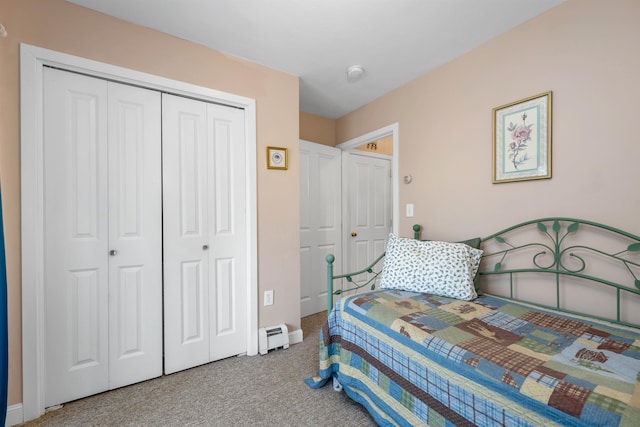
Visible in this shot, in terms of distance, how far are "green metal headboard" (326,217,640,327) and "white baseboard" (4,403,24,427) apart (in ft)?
5.83

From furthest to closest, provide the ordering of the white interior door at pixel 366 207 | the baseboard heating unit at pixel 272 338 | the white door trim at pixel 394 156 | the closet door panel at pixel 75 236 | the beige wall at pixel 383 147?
the beige wall at pixel 383 147 → the white interior door at pixel 366 207 → the white door trim at pixel 394 156 → the baseboard heating unit at pixel 272 338 → the closet door panel at pixel 75 236

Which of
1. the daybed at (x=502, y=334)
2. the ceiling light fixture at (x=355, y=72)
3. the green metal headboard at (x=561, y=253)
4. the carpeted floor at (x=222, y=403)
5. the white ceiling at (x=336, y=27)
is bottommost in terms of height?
the carpeted floor at (x=222, y=403)

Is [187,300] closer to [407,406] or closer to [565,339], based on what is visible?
[407,406]

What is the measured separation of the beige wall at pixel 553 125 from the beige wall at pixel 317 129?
113cm

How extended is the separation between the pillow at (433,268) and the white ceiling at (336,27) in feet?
4.35

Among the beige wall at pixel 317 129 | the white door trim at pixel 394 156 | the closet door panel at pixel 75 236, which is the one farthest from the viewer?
the beige wall at pixel 317 129

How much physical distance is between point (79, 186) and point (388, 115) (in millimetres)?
2492

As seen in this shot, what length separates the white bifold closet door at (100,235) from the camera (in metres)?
1.57

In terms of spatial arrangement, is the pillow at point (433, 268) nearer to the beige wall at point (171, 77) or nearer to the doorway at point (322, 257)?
the beige wall at point (171, 77)

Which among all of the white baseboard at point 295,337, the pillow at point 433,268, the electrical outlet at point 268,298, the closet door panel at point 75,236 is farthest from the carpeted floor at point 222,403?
the pillow at point 433,268

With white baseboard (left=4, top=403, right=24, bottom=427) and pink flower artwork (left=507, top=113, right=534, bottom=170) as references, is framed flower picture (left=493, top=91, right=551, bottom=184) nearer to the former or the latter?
pink flower artwork (left=507, top=113, right=534, bottom=170)

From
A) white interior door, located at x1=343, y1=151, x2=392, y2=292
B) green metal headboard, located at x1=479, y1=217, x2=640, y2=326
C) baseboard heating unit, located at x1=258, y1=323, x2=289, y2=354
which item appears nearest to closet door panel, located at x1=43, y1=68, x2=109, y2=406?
baseboard heating unit, located at x1=258, y1=323, x2=289, y2=354

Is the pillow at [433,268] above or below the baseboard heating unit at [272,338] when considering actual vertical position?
above

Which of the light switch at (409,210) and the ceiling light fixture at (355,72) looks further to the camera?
the light switch at (409,210)
